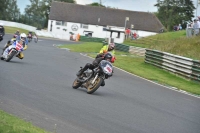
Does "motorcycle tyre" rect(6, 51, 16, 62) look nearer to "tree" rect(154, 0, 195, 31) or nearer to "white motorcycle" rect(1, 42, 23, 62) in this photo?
"white motorcycle" rect(1, 42, 23, 62)

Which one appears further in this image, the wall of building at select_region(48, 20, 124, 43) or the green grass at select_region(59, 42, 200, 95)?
the wall of building at select_region(48, 20, 124, 43)

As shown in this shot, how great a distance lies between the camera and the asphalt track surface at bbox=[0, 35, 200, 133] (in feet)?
29.0

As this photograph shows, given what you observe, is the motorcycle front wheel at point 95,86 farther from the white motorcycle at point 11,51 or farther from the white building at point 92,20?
the white building at point 92,20

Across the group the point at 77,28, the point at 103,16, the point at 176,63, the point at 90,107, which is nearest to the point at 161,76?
the point at 176,63

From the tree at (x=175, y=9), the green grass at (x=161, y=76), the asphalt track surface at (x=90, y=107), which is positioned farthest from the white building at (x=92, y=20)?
the asphalt track surface at (x=90, y=107)

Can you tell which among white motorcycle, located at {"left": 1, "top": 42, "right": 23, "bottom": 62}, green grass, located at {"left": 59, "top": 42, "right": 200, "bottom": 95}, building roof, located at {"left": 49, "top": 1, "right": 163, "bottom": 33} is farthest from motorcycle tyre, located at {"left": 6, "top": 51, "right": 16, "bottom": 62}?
building roof, located at {"left": 49, "top": 1, "right": 163, "bottom": 33}

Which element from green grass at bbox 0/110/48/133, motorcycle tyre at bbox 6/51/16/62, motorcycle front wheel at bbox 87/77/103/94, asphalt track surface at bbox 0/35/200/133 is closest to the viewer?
green grass at bbox 0/110/48/133

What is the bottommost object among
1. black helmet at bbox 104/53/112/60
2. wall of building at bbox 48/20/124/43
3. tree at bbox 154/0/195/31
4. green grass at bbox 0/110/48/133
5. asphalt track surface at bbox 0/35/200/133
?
wall of building at bbox 48/20/124/43

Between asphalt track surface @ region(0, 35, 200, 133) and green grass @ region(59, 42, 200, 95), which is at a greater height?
asphalt track surface @ region(0, 35, 200, 133)

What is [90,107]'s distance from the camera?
35.9 ft

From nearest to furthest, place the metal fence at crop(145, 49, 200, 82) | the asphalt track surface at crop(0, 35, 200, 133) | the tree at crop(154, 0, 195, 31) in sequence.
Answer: the asphalt track surface at crop(0, 35, 200, 133), the metal fence at crop(145, 49, 200, 82), the tree at crop(154, 0, 195, 31)

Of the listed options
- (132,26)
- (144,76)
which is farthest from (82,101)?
(132,26)

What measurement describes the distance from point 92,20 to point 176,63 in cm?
8172

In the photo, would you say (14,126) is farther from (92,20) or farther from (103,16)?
(103,16)
